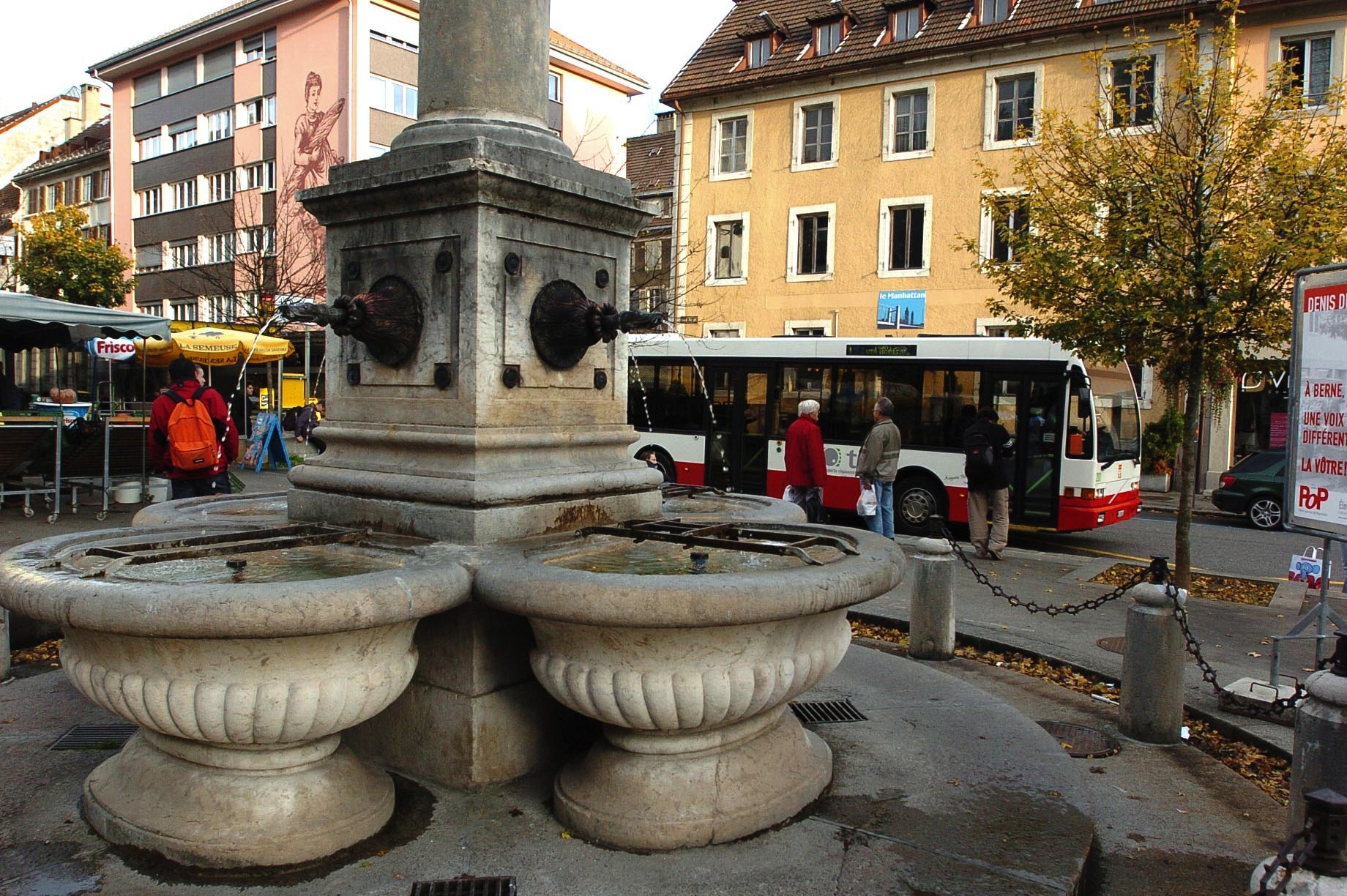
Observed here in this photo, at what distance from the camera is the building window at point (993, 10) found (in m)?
25.8

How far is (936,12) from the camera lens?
89.4ft

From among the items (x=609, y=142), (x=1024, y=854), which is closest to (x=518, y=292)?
(x=1024, y=854)

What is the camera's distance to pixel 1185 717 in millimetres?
5707

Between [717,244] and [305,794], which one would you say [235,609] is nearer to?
[305,794]

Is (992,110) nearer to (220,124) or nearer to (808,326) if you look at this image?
(808,326)

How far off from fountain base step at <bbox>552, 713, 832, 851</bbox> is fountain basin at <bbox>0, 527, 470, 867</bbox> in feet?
2.27

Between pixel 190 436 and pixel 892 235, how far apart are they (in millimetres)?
21850

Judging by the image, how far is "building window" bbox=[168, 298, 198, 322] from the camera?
39.9 metres

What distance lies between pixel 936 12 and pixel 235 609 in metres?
28.6

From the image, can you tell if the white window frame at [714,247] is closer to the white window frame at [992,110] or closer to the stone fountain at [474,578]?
the white window frame at [992,110]

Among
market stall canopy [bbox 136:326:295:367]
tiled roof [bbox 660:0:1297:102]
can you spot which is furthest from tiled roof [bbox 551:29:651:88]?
market stall canopy [bbox 136:326:295:367]

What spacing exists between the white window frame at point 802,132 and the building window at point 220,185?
22.5 m

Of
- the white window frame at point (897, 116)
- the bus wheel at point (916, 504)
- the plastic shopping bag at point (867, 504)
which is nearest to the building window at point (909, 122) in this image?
the white window frame at point (897, 116)

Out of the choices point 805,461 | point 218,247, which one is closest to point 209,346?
point 805,461
